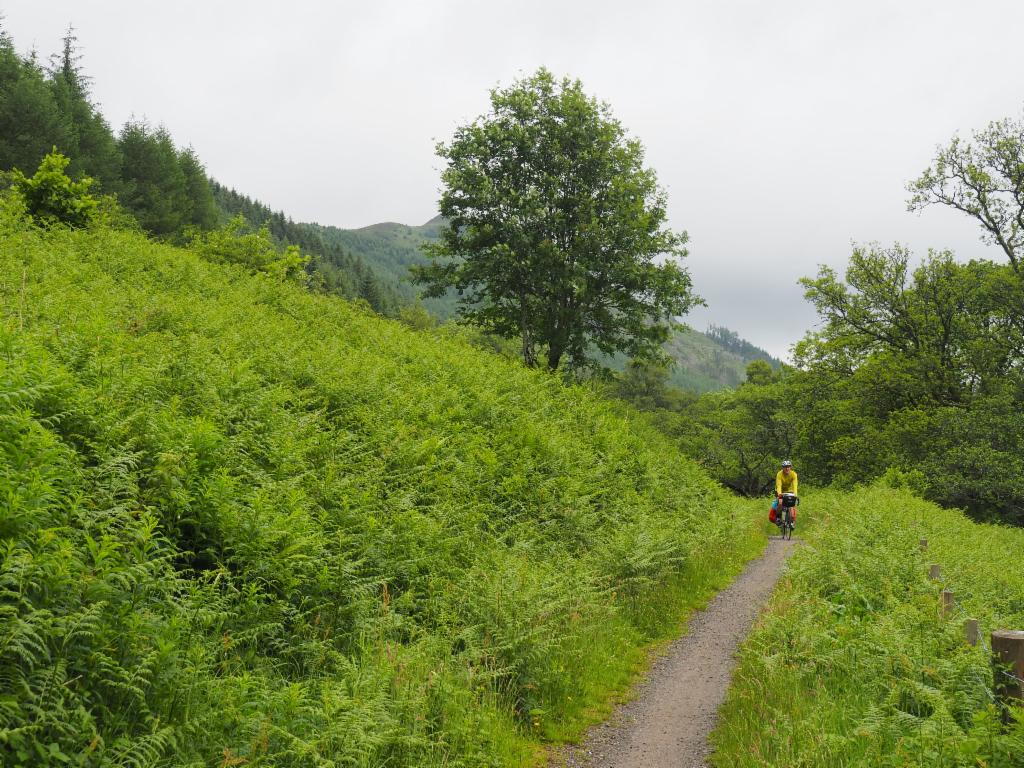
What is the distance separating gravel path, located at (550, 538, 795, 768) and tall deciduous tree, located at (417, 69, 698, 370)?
1619cm

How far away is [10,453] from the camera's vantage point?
4766 mm

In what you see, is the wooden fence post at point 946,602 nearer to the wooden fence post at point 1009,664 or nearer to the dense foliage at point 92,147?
the wooden fence post at point 1009,664

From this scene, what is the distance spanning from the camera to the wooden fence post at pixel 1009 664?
4.71 meters

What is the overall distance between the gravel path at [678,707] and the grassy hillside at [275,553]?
Result: 1.34 ft

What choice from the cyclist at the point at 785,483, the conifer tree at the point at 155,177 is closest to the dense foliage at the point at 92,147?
the conifer tree at the point at 155,177

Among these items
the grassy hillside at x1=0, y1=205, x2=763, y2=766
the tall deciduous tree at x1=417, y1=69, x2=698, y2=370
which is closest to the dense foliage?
the tall deciduous tree at x1=417, y1=69, x2=698, y2=370

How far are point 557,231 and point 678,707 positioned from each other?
69.0 feet

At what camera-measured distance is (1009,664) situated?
4.77 metres

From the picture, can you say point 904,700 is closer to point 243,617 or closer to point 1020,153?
point 243,617

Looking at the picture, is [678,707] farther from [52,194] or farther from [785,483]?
[52,194]

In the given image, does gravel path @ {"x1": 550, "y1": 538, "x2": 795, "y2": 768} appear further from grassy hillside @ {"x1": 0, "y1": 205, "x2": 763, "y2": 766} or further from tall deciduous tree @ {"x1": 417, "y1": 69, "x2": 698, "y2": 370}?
tall deciduous tree @ {"x1": 417, "y1": 69, "x2": 698, "y2": 370}

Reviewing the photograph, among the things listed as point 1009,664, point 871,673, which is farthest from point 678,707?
point 1009,664

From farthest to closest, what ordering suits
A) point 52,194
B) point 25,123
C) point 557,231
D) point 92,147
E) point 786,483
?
point 92,147
point 25,123
point 557,231
point 786,483
point 52,194

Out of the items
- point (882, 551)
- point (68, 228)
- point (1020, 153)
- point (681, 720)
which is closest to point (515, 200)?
point (68, 228)
